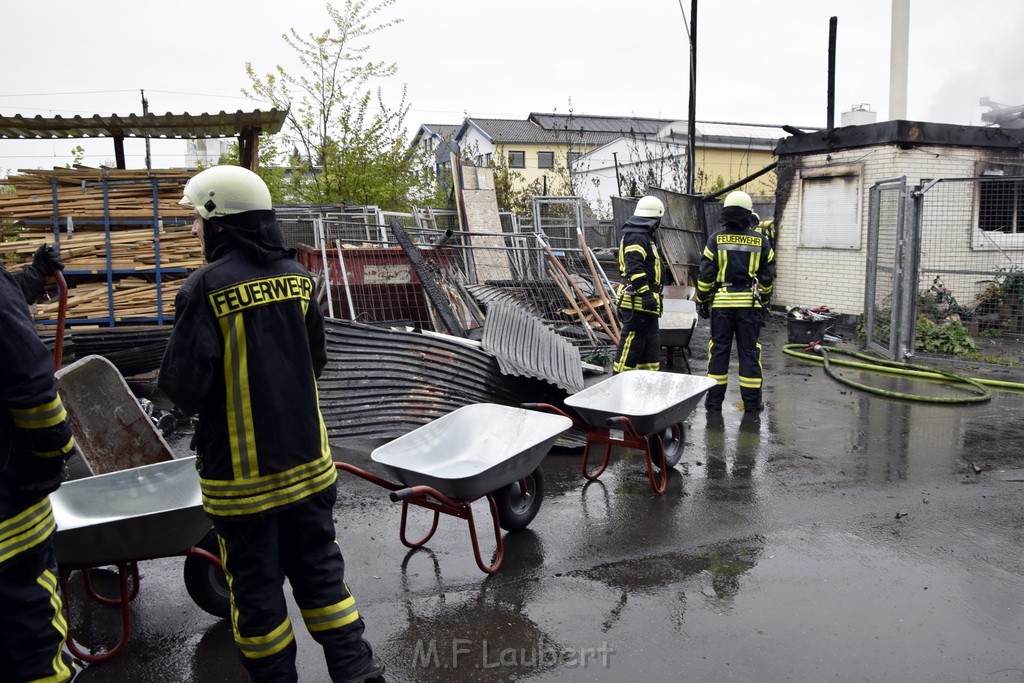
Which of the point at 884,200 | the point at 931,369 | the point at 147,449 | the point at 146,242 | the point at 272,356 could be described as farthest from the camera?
the point at 884,200

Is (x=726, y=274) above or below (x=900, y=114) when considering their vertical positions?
below

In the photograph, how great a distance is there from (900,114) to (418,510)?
40.9ft

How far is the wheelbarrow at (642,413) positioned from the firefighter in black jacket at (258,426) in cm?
234

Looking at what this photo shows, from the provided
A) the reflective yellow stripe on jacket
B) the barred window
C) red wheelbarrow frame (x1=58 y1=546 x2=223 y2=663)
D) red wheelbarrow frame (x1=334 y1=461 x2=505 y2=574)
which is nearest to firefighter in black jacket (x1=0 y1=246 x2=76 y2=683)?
the reflective yellow stripe on jacket

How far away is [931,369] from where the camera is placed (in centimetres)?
974

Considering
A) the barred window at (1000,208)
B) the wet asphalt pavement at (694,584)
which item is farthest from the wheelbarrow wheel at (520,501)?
the barred window at (1000,208)

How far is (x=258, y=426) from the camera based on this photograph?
2.94 metres

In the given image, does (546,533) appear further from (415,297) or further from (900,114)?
(900,114)

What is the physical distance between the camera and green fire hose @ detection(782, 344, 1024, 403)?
8.48 meters

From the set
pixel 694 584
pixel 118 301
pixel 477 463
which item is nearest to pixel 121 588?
pixel 477 463

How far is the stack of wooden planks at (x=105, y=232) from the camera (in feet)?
28.4

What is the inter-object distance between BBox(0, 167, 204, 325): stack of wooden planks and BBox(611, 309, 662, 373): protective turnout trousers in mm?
4785

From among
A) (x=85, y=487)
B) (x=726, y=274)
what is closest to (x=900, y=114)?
(x=726, y=274)

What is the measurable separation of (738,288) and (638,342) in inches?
43.6
